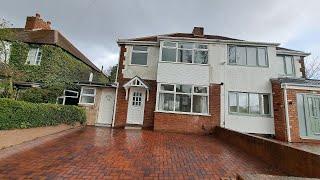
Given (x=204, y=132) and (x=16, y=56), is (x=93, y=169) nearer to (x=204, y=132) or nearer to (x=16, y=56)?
(x=204, y=132)

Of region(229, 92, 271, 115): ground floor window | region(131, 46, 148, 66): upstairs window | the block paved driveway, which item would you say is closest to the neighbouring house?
region(131, 46, 148, 66): upstairs window

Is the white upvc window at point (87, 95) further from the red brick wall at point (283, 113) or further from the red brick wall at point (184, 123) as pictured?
the red brick wall at point (283, 113)

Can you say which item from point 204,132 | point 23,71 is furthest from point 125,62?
point 23,71

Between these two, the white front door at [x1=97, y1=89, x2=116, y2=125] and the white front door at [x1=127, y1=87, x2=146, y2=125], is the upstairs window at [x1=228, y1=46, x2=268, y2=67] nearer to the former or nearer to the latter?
the white front door at [x1=127, y1=87, x2=146, y2=125]

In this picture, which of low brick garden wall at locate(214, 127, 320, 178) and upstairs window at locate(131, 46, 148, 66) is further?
upstairs window at locate(131, 46, 148, 66)

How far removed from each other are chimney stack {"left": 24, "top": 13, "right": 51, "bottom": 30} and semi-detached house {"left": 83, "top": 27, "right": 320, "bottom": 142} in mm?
11420

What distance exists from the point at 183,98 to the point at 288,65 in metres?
8.08

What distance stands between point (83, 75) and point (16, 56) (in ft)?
18.7

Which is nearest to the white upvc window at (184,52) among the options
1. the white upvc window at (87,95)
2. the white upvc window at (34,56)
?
the white upvc window at (87,95)

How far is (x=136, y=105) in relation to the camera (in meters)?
15.1

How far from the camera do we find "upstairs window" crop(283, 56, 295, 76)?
15.8m

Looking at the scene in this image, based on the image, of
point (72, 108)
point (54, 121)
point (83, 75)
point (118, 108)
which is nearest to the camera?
point (54, 121)

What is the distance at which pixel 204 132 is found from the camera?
44.5ft

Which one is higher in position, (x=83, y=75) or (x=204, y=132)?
(x=83, y=75)
